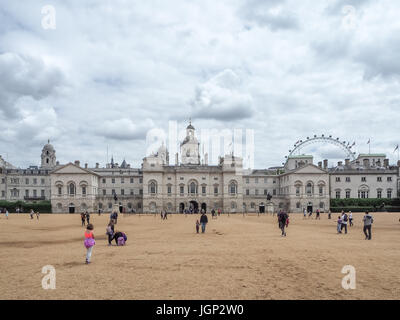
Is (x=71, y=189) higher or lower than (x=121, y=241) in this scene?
higher

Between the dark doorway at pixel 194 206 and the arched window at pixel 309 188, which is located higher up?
the arched window at pixel 309 188

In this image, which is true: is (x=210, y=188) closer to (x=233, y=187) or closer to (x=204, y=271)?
(x=233, y=187)

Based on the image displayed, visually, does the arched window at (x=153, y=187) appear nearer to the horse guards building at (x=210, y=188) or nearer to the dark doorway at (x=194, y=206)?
the horse guards building at (x=210, y=188)

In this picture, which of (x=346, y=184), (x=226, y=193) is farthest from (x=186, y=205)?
(x=346, y=184)

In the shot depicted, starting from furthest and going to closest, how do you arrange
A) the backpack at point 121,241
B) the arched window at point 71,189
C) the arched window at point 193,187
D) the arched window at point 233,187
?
1. the arched window at point 233,187
2. the arched window at point 193,187
3. the arched window at point 71,189
4. the backpack at point 121,241

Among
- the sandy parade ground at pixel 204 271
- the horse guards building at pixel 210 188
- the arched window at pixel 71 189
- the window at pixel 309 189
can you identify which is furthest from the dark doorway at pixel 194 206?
the sandy parade ground at pixel 204 271

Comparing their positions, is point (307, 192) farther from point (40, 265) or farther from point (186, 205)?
point (40, 265)

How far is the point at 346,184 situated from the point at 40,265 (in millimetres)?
80214

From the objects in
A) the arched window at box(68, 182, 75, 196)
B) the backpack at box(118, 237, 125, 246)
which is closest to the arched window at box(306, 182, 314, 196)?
the arched window at box(68, 182, 75, 196)

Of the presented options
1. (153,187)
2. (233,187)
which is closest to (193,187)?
(153,187)

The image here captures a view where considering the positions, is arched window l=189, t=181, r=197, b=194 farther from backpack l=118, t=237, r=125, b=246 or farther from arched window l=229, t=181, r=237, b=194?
backpack l=118, t=237, r=125, b=246

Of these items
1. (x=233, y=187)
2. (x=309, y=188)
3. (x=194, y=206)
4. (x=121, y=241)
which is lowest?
(x=194, y=206)

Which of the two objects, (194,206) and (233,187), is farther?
(233,187)

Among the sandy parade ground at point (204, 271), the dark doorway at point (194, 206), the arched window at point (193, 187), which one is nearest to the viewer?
the sandy parade ground at point (204, 271)
